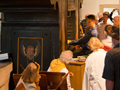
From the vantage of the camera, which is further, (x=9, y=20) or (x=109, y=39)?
(x=9, y=20)

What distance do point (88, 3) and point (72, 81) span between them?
1.26 metres

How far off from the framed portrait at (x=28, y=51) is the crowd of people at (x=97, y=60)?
1.89 feet

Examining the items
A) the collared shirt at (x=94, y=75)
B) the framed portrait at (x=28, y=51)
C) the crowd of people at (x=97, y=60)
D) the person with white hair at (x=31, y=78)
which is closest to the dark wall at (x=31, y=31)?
the framed portrait at (x=28, y=51)

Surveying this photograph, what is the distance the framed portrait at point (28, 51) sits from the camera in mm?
3229

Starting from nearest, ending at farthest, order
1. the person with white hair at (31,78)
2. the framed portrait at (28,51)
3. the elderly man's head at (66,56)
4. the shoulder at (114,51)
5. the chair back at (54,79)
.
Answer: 1. the shoulder at (114,51)
2. the person with white hair at (31,78)
3. the chair back at (54,79)
4. the elderly man's head at (66,56)
5. the framed portrait at (28,51)

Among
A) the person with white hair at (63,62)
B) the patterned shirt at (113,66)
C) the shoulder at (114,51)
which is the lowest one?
the person with white hair at (63,62)

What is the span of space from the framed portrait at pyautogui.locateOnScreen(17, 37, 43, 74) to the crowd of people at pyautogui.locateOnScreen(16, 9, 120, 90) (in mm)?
577

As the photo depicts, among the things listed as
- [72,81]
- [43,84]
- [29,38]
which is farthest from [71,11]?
[43,84]

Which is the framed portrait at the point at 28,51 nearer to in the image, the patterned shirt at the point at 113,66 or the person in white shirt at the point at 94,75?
the person in white shirt at the point at 94,75

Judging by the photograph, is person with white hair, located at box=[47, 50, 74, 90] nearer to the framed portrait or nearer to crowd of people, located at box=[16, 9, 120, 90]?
crowd of people, located at box=[16, 9, 120, 90]

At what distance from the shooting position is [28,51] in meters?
3.25

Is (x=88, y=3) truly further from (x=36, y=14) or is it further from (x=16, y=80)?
(x=36, y=14)

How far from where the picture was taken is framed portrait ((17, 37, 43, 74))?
3.23 metres

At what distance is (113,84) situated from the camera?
1142mm
